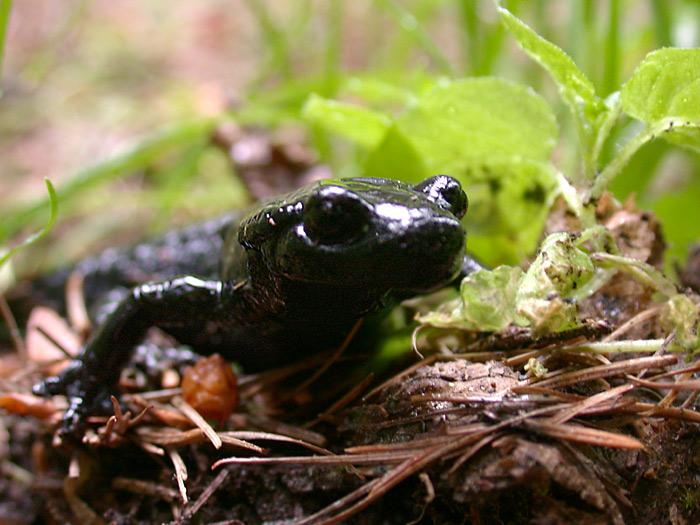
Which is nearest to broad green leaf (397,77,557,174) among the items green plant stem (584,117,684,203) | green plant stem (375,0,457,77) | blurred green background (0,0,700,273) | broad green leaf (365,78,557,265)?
broad green leaf (365,78,557,265)

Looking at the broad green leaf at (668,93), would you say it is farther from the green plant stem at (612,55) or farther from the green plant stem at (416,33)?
the green plant stem at (416,33)

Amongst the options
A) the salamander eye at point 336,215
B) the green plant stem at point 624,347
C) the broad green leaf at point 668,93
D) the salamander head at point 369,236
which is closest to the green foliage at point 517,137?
the broad green leaf at point 668,93

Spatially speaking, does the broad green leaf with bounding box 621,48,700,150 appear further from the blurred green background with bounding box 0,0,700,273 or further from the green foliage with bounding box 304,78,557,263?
the blurred green background with bounding box 0,0,700,273

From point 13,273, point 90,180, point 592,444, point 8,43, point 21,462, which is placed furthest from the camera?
point 8,43

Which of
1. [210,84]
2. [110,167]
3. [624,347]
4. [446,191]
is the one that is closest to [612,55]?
[446,191]

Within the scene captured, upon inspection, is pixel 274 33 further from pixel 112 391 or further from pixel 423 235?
pixel 423 235

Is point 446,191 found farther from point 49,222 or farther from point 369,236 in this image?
point 49,222

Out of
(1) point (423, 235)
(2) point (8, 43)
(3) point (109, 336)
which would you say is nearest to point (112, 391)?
(3) point (109, 336)
